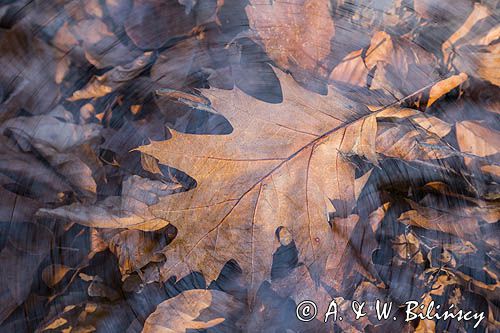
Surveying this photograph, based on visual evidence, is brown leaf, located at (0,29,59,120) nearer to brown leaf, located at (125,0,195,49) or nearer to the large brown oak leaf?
brown leaf, located at (125,0,195,49)

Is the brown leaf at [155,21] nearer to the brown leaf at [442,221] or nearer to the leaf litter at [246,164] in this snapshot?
the leaf litter at [246,164]

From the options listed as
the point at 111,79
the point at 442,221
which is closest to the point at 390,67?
the point at 442,221

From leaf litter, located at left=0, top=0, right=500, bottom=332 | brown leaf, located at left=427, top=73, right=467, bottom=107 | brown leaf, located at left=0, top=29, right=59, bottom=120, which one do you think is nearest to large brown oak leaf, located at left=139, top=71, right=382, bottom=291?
leaf litter, located at left=0, top=0, right=500, bottom=332

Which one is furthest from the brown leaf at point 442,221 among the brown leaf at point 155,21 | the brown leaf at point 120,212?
the brown leaf at point 155,21

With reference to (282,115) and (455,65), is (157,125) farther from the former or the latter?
(455,65)

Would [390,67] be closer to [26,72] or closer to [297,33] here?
[297,33]

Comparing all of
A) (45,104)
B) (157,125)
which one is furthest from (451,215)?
(45,104)
